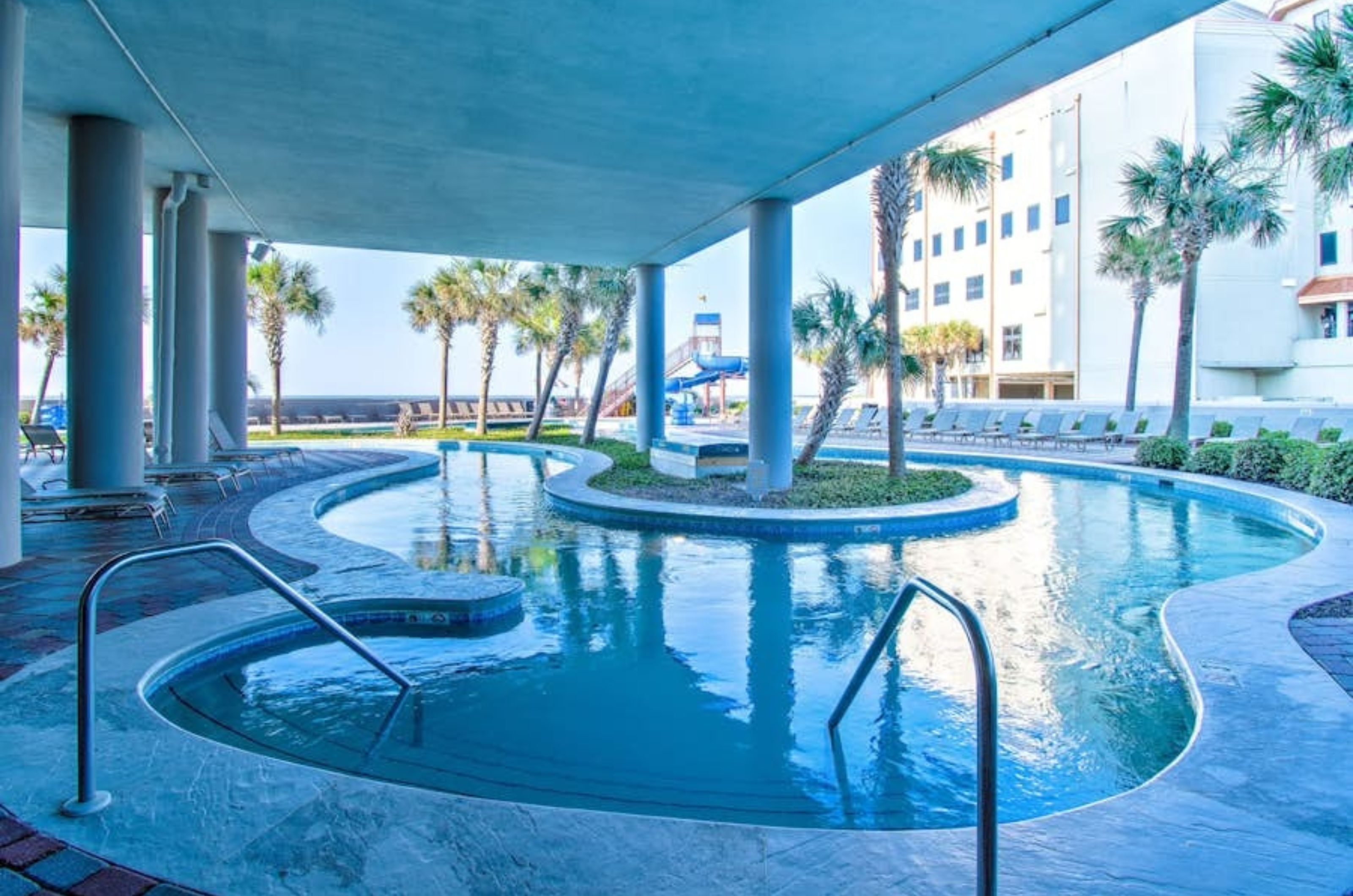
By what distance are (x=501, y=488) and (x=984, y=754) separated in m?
12.2

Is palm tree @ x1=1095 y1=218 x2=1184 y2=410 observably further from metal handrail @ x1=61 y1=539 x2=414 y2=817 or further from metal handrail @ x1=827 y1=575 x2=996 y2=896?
metal handrail @ x1=61 y1=539 x2=414 y2=817

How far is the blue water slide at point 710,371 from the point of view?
33.8 meters

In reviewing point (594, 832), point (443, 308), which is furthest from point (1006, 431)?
point (594, 832)

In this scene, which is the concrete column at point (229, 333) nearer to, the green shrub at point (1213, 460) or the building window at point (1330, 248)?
the green shrub at point (1213, 460)

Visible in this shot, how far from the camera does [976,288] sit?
3569cm

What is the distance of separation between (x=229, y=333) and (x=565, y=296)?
7913 millimetres

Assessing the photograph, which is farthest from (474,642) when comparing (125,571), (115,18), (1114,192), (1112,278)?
(1114,192)

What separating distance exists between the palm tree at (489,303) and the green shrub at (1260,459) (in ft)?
59.3

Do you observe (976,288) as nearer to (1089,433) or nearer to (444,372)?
(1089,433)

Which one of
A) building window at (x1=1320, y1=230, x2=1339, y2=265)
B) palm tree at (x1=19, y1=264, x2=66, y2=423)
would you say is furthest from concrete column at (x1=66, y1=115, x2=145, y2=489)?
building window at (x1=1320, y1=230, x2=1339, y2=265)

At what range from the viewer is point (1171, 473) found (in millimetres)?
13320

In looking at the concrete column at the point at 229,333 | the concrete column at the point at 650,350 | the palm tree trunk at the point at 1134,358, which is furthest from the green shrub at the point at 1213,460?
the concrete column at the point at 229,333

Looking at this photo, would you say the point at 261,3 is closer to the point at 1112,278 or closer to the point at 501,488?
the point at 501,488

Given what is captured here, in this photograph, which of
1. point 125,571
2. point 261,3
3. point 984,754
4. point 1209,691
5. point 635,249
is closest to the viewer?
point 984,754
